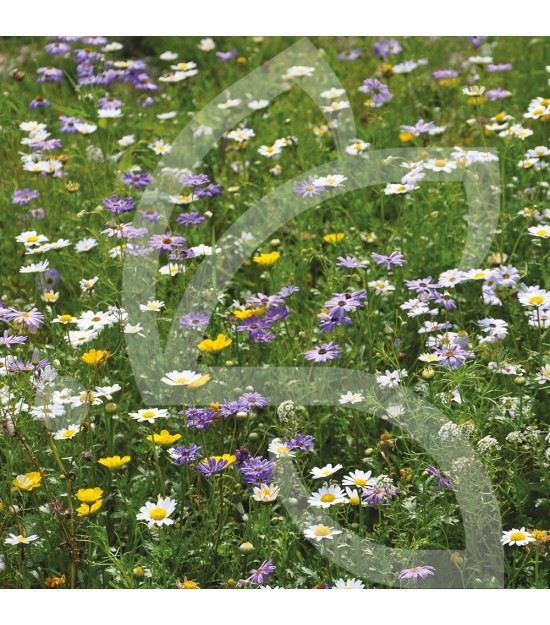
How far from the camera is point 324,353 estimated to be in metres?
2.41

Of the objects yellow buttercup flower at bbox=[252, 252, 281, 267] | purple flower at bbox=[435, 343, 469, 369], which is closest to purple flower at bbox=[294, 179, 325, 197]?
yellow buttercup flower at bbox=[252, 252, 281, 267]

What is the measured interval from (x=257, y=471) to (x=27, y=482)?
0.52m

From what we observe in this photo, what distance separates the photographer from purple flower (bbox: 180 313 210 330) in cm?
248

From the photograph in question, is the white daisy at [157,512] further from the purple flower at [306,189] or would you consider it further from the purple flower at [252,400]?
the purple flower at [306,189]

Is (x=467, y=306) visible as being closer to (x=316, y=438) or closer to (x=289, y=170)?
(x=316, y=438)

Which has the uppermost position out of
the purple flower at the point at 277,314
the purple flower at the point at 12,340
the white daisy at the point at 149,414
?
the purple flower at the point at 12,340

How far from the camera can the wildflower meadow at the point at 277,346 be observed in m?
2.09

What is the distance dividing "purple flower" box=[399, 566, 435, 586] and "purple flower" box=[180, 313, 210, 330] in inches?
34.3

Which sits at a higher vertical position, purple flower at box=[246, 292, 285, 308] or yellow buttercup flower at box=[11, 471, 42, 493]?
purple flower at box=[246, 292, 285, 308]

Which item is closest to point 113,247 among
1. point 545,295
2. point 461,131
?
point 545,295

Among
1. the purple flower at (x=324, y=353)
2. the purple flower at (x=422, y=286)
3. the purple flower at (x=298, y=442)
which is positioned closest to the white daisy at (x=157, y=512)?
the purple flower at (x=298, y=442)

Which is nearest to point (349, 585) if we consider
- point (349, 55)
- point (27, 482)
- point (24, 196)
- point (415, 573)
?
point (415, 573)

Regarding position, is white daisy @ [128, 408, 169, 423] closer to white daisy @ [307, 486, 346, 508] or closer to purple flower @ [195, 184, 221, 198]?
white daisy @ [307, 486, 346, 508]

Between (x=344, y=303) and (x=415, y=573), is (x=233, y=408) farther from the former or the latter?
(x=415, y=573)
